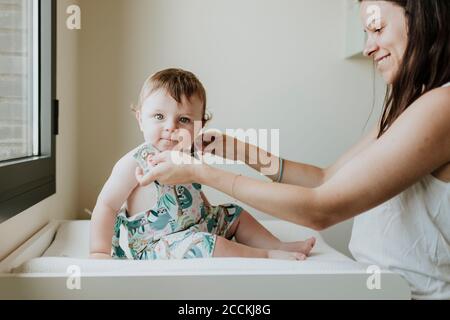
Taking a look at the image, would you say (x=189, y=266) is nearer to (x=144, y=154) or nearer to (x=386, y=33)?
(x=144, y=154)

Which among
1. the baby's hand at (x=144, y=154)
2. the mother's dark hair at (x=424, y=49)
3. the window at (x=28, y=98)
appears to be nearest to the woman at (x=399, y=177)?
the mother's dark hair at (x=424, y=49)

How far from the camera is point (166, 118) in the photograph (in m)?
0.86

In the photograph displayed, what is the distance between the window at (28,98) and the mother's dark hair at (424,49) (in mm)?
615

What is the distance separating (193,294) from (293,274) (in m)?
0.13

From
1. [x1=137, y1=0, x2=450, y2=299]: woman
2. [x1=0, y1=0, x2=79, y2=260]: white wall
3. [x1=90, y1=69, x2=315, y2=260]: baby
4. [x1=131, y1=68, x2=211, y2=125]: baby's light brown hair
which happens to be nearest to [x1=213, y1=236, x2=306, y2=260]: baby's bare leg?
[x1=90, y1=69, x2=315, y2=260]: baby

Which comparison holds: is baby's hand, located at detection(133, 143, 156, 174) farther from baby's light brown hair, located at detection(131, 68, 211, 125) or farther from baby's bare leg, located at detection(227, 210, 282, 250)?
baby's bare leg, located at detection(227, 210, 282, 250)

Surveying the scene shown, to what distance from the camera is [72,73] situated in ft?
3.72

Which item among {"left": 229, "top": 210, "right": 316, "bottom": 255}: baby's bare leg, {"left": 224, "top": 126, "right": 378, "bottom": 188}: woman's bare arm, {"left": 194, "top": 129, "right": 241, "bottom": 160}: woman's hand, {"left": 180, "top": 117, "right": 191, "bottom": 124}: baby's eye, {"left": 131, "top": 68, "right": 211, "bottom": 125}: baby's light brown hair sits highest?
{"left": 131, "top": 68, "right": 211, "bottom": 125}: baby's light brown hair

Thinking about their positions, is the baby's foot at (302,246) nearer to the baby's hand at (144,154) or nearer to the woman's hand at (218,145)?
the woman's hand at (218,145)

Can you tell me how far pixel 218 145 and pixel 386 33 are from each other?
0.36 meters

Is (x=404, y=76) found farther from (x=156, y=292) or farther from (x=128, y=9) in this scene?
(x=128, y=9)

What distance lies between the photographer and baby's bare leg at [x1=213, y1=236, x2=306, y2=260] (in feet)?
2.72

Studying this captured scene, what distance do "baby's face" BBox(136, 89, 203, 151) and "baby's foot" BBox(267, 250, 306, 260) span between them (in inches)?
9.8

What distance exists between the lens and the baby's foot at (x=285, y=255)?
0.85 m
